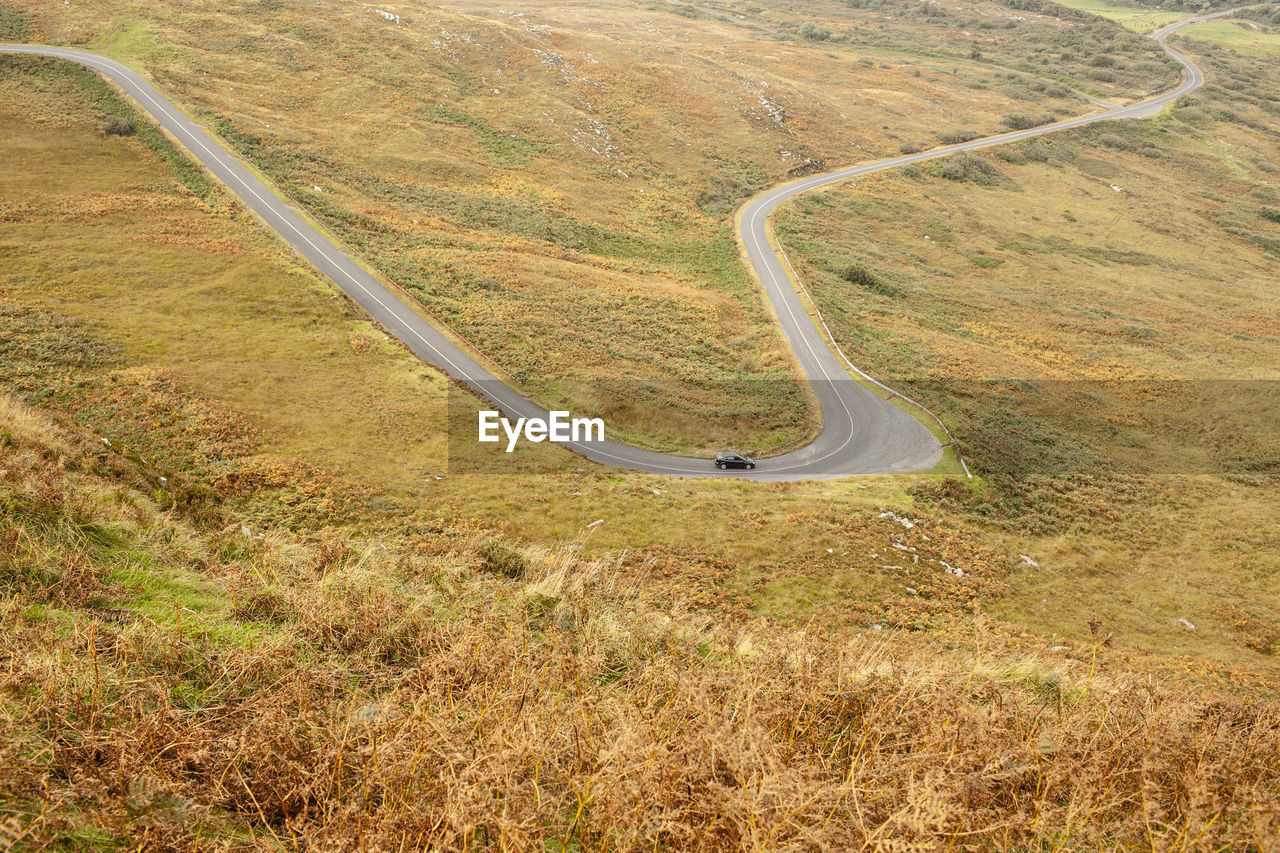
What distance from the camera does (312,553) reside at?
10.2 meters

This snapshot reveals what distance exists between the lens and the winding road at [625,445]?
28.9 meters

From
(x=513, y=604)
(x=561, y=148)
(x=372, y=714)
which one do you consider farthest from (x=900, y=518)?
(x=561, y=148)

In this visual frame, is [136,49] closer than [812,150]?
Yes

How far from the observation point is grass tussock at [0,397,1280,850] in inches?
155

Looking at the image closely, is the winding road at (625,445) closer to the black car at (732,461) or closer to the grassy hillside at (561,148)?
the black car at (732,461)

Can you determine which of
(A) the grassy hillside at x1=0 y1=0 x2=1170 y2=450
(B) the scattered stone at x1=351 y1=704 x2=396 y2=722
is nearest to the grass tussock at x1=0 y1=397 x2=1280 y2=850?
(B) the scattered stone at x1=351 y1=704 x2=396 y2=722

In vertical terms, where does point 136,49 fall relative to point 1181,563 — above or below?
above

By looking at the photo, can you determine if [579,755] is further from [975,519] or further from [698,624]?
[975,519]

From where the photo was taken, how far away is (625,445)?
29.8 meters

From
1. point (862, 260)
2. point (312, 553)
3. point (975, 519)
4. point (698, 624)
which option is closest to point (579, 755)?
point (698, 624)

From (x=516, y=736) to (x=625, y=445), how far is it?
25.3m

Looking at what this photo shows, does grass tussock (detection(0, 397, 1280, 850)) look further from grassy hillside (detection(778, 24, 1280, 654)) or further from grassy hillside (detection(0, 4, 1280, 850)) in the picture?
grassy hillside (detection(778, 24, 1280, 654))

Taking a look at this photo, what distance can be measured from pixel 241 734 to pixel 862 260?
59.7 metres

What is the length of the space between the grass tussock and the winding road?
21.2m
